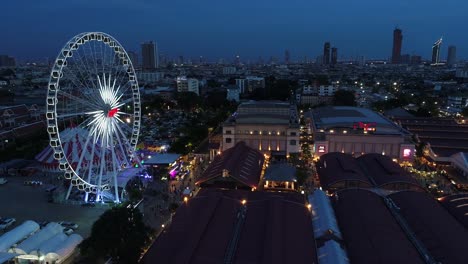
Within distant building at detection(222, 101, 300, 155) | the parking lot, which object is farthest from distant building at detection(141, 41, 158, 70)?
the parking lot

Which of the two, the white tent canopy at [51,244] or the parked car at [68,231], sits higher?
the white tent canopy at [51,244]

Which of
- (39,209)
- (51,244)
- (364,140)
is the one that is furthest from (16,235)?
(364,140)

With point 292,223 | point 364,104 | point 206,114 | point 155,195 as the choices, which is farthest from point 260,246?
point 364,104

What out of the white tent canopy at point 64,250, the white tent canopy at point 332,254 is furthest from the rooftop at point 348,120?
the white tent canopy at point 64,250

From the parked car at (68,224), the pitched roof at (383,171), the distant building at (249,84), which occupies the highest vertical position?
the distant building at (249,84)

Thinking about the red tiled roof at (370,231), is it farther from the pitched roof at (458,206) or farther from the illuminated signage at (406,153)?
the illuminated signage at (406,153)

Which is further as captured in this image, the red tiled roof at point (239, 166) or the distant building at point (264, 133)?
the distant building at point (264, 133)

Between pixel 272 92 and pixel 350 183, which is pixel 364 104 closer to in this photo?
pixel 272 92
